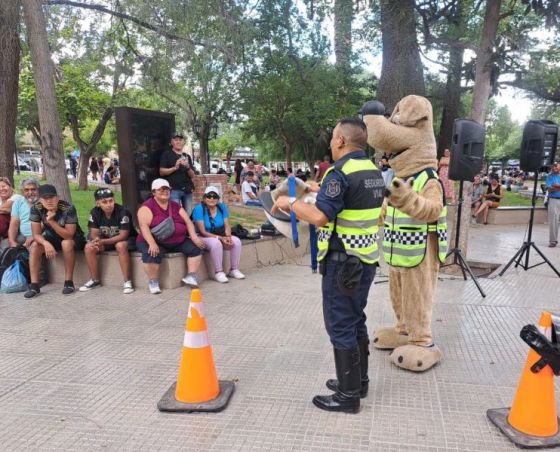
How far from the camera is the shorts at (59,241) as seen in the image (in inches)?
220

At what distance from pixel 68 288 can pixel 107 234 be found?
2.62 ft

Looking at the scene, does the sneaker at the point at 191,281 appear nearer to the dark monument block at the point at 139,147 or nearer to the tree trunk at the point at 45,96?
the dark monument block at the point at 139,147

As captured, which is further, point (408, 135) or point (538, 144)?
point (538, 144)

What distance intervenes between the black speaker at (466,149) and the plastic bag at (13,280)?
213 inches

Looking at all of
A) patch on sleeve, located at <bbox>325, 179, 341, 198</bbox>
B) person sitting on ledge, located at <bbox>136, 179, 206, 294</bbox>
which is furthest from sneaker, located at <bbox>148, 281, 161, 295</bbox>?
patch on sleeve, located at <bbox>325, 179, 341, 198</bbox>

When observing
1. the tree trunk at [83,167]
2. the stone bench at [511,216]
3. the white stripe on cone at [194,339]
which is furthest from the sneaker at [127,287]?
the tree trunk at [83,167]

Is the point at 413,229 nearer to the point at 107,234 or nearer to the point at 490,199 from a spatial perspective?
the point at 107,234

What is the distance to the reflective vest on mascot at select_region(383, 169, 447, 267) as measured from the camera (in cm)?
336

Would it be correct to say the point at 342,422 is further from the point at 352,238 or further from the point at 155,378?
the point at 155,378

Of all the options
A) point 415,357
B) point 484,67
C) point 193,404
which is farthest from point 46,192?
point 484,67

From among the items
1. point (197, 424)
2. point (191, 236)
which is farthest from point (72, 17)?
point (197, 424)

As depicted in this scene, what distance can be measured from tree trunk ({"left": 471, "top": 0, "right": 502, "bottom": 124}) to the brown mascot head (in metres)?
3.27

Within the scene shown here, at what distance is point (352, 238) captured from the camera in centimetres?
268

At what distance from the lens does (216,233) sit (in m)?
6.15
